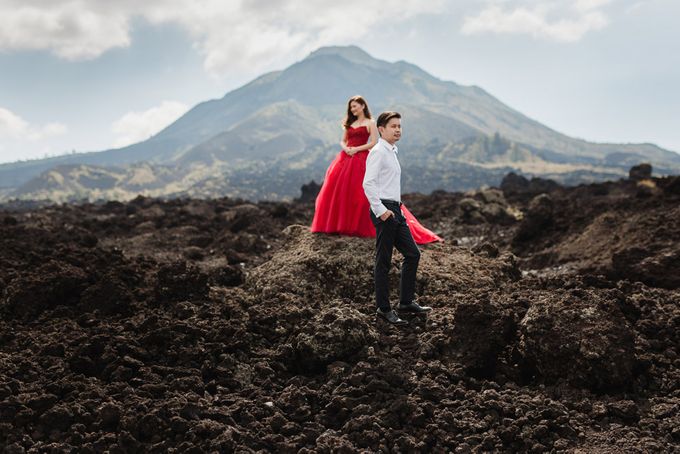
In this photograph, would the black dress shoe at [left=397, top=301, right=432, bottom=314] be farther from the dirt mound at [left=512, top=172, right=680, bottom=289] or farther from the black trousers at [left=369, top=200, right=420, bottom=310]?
the dirt mound at [left=512, top=172, right=680, bottom=289]

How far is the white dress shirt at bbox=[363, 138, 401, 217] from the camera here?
18.7ft

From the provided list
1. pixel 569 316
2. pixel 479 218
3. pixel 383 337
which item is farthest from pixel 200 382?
pixel 479 218

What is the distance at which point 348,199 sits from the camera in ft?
25.2

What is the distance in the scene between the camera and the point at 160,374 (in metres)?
4.91

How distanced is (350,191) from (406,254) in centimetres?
197

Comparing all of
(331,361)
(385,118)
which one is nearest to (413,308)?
(331,361)

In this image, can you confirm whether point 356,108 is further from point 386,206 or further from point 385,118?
point 386,206

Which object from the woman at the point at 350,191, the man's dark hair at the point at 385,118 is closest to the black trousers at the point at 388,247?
the man's dark hair at the point at 385,118

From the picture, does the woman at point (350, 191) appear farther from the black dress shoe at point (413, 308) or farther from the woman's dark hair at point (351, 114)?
the black dress shoe at point (413, 308)

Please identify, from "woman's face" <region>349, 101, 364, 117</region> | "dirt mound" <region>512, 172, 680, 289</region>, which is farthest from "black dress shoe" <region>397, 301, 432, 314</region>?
"dirt mound" <region>512, 172, 680, 289</region>

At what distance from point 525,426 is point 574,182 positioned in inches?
6141

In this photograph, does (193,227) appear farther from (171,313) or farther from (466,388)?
(466,388)

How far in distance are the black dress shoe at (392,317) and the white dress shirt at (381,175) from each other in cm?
110

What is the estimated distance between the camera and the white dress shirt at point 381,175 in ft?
18.7
